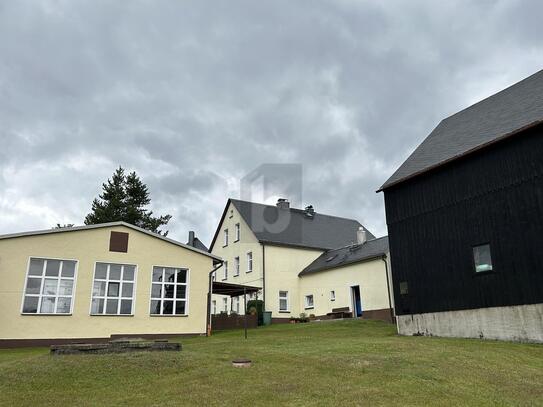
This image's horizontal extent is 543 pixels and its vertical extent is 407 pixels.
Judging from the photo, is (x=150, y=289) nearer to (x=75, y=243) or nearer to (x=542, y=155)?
(x=75, y=243)

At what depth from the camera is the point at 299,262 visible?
1358 inches

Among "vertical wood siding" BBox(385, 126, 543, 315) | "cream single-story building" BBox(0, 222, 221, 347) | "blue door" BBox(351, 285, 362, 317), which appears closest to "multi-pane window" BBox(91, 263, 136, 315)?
"cream single-story building" BBox(0, 222, 221, 347)

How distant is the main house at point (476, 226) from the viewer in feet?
47.3

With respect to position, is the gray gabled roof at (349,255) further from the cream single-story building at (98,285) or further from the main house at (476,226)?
the cream single-story building at (98,285)

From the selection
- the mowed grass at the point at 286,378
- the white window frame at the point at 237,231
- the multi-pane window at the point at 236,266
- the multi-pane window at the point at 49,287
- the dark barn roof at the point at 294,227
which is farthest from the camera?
the white window frame at the point at 237,231

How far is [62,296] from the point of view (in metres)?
19.0

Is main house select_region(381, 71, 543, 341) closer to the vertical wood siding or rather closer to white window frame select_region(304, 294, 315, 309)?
the vertical wood siding

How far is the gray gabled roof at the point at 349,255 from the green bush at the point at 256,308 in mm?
4552

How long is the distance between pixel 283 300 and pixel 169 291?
1349 cm

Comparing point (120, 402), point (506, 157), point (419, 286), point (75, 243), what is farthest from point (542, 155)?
point (75, 243)

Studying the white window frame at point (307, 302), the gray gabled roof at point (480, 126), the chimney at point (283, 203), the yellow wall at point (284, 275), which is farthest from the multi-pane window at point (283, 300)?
the gray gabled roof at point (480, 126)

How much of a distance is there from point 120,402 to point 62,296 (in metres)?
13.3

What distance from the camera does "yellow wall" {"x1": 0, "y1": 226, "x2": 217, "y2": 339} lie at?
1812 cm

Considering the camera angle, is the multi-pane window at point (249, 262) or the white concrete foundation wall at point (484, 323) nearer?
the white concrete foundation wall at point (484, 323)
